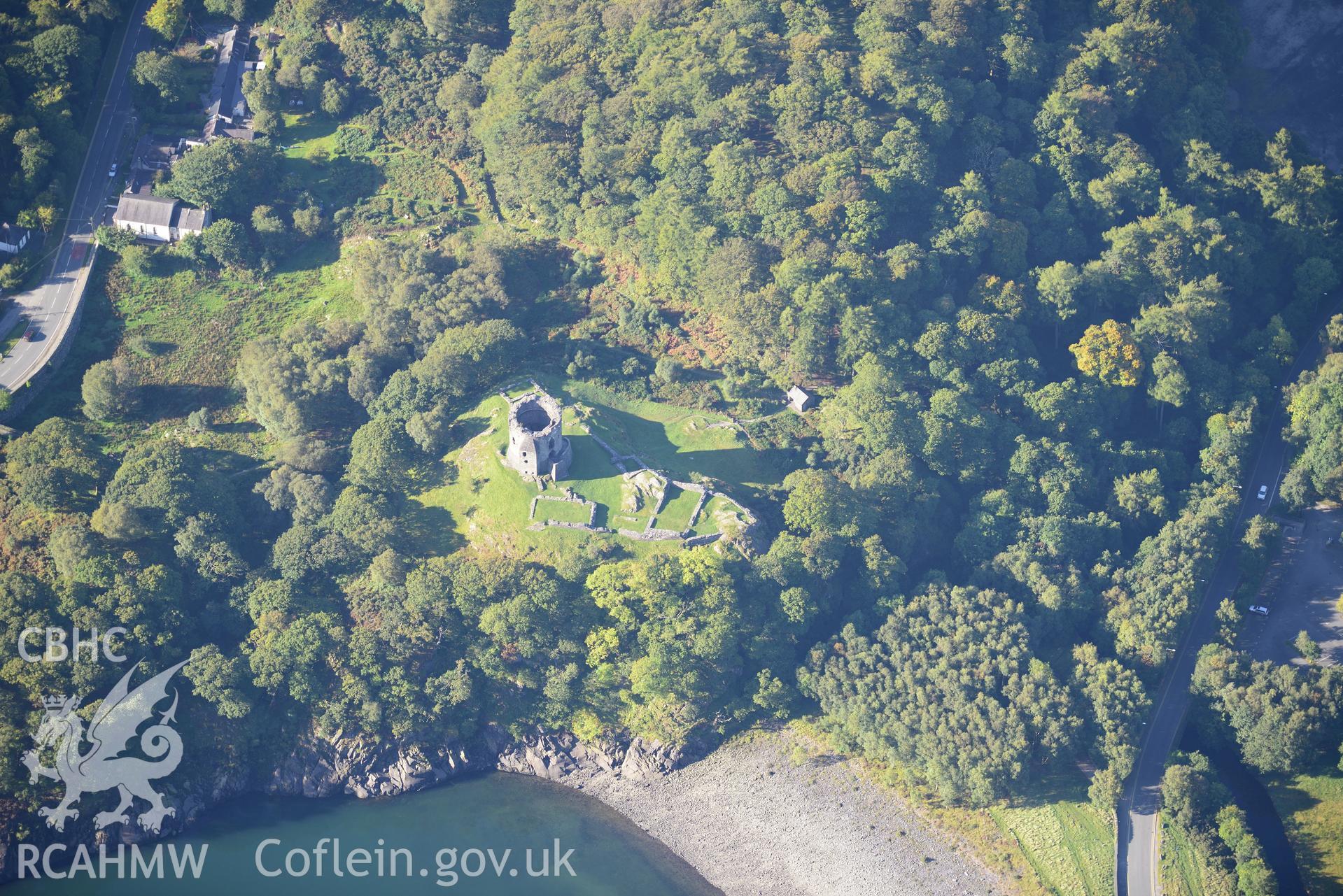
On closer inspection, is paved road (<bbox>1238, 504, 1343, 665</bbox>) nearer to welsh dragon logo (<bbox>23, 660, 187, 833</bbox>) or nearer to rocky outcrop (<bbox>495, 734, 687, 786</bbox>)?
rocky outcrop (<bbox>495, 734, 687, 786</bbox>)

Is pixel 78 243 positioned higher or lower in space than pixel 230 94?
lower

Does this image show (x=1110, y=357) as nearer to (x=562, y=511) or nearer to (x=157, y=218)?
(x=562, y=511)

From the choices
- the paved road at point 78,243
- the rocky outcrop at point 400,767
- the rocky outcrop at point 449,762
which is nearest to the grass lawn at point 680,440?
the rocky outcrop at point 449,762

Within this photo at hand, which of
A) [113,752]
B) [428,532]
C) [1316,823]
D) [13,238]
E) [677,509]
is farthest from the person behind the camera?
[13,238]

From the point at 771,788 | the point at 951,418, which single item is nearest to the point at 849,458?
the point at 951,418

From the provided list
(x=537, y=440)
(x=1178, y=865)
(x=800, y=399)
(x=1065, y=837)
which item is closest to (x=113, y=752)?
(x=537, y=440)

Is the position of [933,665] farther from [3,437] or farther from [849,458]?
[3,437]
